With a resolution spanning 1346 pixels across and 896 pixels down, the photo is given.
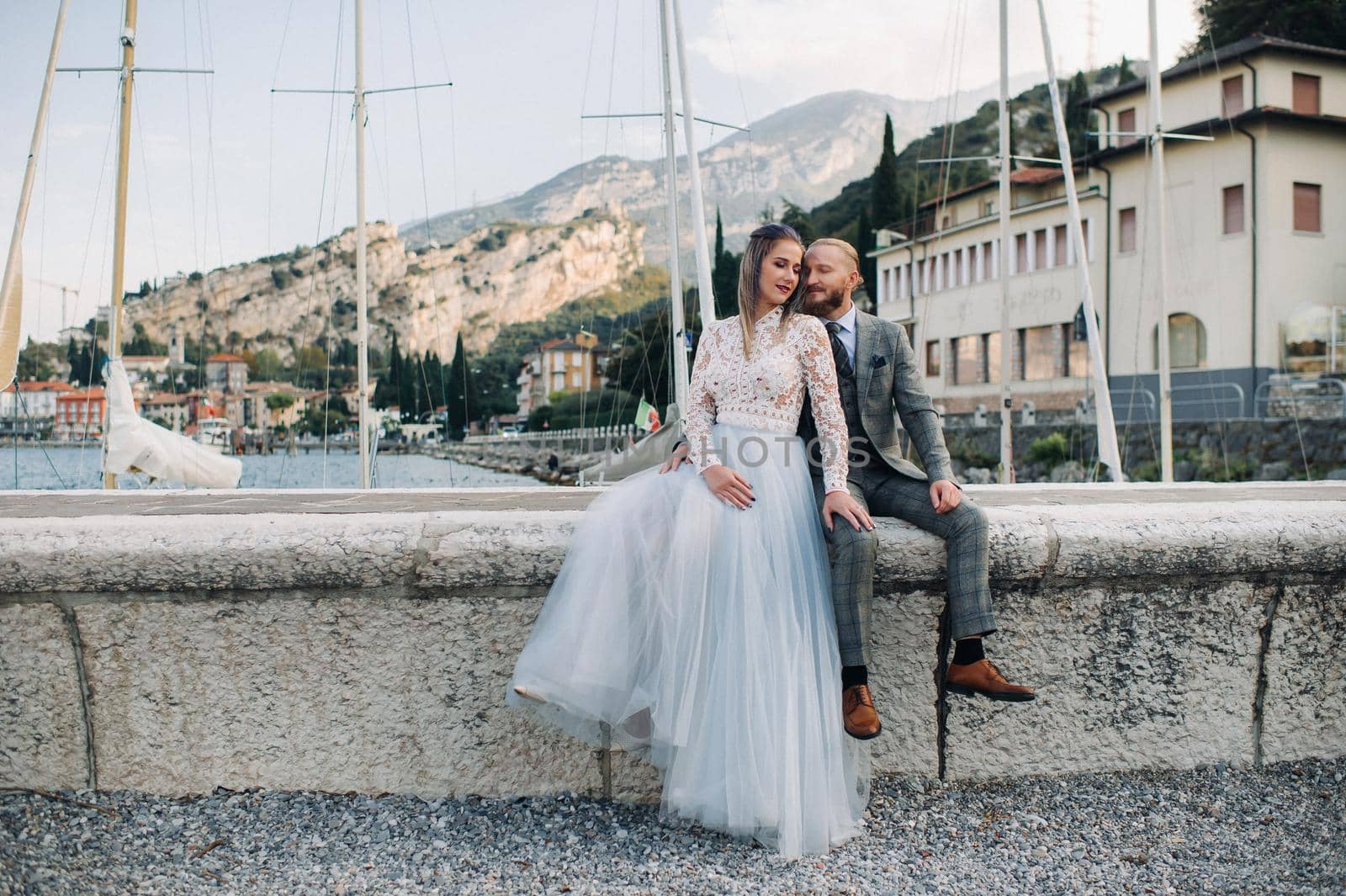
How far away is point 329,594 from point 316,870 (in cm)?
79

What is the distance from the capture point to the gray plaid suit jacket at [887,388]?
3430 mm

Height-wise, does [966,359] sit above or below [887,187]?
below

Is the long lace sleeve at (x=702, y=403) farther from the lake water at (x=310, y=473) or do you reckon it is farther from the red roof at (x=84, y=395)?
the lake water at (x=310, y=473)

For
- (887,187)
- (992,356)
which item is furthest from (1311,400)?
(887,187)

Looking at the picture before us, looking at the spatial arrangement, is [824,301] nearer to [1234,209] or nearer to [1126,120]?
[1234,209]

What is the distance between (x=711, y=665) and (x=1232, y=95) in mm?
32212

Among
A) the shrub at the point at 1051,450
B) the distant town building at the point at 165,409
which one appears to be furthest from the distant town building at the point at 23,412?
the shrub at the point at 1051,450

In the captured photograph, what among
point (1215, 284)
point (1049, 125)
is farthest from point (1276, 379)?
point (1049, 125)

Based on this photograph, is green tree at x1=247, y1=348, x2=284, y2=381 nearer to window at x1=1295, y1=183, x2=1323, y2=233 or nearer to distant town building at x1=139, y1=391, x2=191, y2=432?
distant town building at x1=139, y1=391, x2=191, y2=432

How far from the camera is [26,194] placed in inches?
576

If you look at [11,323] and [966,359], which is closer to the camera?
[11,323]

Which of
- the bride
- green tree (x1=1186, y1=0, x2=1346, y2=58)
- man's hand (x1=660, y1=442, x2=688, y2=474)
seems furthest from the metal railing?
the bride

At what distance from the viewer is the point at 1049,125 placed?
236 ft

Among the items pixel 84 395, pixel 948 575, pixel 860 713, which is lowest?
pixel 860 713
